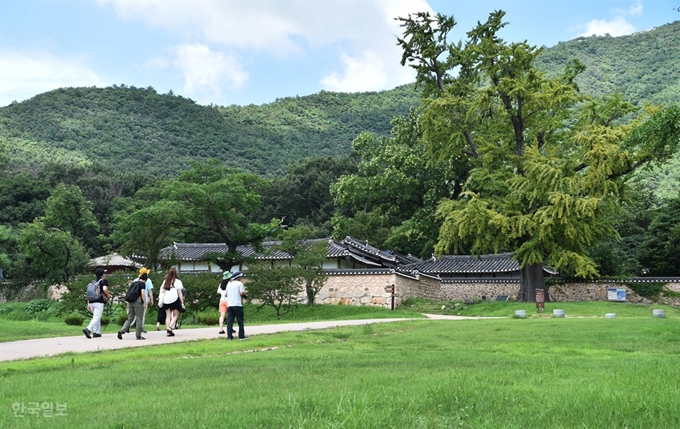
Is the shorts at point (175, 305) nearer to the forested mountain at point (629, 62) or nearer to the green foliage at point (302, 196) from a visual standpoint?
the green foliage at point (302, 196)

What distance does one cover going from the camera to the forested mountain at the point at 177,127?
85.8 m

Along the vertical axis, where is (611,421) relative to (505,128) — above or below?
below

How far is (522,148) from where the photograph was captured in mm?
33781

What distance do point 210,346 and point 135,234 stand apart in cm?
2229

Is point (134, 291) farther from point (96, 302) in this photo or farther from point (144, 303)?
point (96, 302)

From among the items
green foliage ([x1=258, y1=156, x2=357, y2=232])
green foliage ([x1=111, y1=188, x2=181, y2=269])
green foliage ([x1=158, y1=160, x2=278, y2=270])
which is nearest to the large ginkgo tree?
green foliage ([x1=158, y1=160, x2=278, y2=270])

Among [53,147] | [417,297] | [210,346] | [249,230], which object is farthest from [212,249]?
[53,147]

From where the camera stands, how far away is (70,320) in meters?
20.2

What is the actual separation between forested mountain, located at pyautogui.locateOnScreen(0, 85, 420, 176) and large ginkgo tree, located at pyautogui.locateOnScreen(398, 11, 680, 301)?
52009 mm

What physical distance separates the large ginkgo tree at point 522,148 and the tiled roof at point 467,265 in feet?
24.2

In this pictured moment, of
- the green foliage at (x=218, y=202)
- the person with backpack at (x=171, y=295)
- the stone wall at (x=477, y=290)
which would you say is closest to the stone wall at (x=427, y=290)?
the stone wall at (x=477, y=290)

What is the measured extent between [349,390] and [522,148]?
30283mm

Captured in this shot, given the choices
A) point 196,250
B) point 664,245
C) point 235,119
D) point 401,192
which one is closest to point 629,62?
point 235,119

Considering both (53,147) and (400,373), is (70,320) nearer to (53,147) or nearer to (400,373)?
(400,373)
